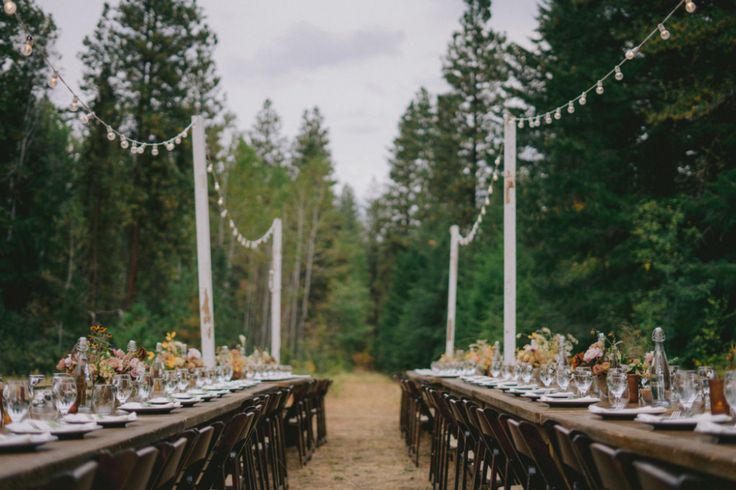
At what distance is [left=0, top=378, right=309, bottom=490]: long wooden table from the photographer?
2.28 meters

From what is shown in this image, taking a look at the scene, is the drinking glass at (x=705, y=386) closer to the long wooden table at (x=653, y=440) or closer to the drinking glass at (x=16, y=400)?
the long wooden table at (x=653, y=440)

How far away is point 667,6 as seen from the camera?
15469mm

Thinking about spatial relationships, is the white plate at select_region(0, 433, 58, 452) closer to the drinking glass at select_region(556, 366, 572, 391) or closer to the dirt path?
the drinking glass at select_region(556, 366, 572, 391)

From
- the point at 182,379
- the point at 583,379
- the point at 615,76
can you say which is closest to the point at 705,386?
the point at 583,379

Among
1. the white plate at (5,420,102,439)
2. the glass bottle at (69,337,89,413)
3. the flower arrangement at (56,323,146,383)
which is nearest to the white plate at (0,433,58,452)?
the white plate at (5,420,102,439)

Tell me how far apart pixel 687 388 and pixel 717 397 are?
0.26 metres

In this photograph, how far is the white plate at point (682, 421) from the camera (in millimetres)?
3090

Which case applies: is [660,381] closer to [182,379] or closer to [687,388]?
[687,388]

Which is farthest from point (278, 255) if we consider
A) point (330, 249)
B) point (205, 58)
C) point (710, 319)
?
point (330, 249)

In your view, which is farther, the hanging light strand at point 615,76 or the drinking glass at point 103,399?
the hanging light strand at point 615,76

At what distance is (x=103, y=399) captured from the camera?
4.07m

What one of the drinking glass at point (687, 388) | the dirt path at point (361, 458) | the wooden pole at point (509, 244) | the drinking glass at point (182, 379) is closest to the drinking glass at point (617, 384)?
the drinking glass at point (687, 388)

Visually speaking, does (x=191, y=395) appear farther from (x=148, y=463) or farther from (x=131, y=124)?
(x=131, y=124)

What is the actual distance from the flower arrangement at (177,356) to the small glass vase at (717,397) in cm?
516
